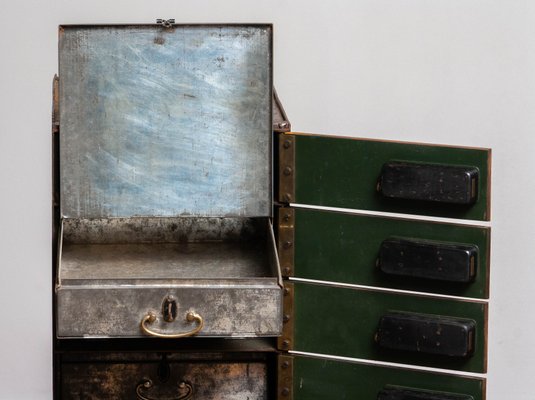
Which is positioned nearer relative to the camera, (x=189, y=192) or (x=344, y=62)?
(x=189, y=192)

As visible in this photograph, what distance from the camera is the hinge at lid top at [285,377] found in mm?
3758

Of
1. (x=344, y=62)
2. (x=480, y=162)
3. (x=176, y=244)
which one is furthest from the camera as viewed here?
(x=344, y=62)

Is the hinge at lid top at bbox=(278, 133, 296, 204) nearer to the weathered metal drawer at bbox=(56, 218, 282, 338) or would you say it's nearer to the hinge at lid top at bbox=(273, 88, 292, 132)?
the hinge at lid top at bbox=(273, 88, 292, 132)

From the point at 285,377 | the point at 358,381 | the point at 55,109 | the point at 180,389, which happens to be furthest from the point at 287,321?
the point at 55,109

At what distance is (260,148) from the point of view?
3.73 metres

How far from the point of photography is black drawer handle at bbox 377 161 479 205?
355 cm

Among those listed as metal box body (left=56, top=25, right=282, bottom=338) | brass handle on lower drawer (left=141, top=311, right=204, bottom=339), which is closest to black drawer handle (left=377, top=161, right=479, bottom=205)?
metal box body (left=56, top=25, right=282, bottom=338)

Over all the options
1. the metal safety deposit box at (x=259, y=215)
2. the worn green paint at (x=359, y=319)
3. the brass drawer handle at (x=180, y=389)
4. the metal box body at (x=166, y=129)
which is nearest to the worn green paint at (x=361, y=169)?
the metal safety deposit box at (x=259, y=215)

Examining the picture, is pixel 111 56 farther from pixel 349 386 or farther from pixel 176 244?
pixel 349 386

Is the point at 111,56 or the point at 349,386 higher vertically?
the point at 111,56

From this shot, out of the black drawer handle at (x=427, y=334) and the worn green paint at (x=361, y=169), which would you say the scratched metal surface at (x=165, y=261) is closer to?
the worn green paint at (x=361, y=169)

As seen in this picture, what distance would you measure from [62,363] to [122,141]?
69cm

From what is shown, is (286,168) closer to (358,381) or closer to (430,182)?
(430,182)

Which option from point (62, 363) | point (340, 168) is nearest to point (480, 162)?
point (340, 168)
